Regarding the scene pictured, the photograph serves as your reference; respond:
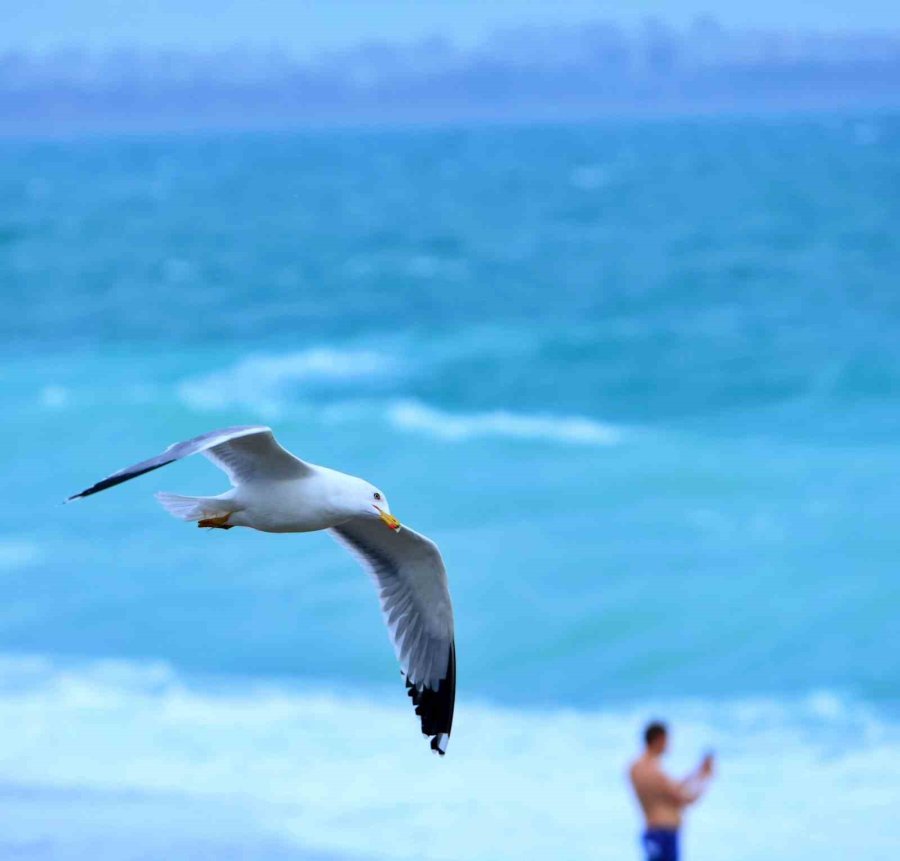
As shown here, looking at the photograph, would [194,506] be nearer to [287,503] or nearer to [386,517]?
[287,503]

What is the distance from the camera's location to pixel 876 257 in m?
29.7

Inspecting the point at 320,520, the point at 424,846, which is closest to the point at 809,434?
the point at 424,846

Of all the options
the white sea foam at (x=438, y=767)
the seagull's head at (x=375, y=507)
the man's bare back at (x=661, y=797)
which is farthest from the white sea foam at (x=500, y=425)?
the man's bare back at (x=661, y=797)

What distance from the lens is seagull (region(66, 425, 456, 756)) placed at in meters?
6.75

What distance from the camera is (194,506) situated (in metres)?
6.79

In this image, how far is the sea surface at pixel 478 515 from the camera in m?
10.2

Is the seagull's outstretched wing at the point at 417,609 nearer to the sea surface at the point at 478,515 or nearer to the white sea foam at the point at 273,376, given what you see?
the sea surface at the point at 478,515

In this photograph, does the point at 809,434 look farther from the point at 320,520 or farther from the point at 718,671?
the point at 320,520

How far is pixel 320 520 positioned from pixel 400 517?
1072 centimetres

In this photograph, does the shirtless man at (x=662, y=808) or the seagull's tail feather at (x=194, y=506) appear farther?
the seagull's tail feather at (x=194, y=506)

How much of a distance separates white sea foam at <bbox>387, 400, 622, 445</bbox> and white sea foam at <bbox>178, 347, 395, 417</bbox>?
161cm

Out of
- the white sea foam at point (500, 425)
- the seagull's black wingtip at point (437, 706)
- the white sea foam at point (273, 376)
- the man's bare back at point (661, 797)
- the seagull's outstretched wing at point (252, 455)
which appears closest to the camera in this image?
the man's bare back at point (661, 797)

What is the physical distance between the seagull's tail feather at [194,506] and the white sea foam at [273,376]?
49.9 ft

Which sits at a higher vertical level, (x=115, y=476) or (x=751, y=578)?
(x=751, y=578)
